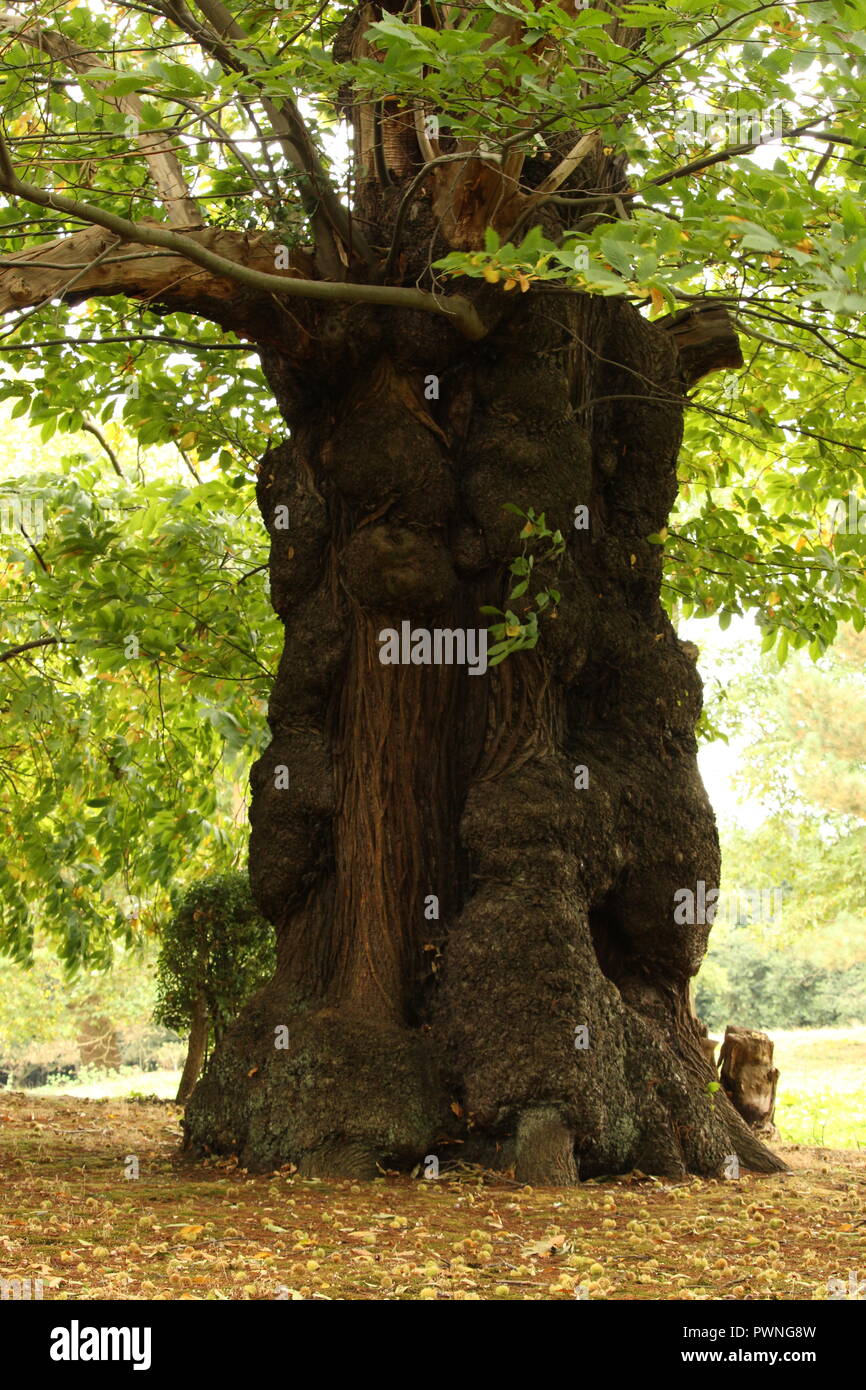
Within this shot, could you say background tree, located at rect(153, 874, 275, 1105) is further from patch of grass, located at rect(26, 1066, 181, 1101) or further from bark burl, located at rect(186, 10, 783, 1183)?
patch of grass, located at rect(26, 1066, 181, 1101)

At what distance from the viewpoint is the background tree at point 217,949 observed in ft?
29.5

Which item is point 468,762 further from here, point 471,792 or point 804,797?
point 804,797

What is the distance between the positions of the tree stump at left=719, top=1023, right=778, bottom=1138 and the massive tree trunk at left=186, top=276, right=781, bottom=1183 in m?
1.40

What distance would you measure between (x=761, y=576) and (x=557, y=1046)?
11.6ft

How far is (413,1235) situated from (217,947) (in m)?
5.14

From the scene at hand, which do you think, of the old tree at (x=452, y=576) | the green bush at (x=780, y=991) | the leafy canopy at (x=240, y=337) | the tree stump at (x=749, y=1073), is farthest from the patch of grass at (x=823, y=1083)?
the old tree at (x=452, y=576)

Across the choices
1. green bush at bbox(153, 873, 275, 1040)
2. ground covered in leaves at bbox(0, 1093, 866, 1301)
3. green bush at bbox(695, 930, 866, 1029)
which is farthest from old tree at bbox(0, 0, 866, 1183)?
green bush at bbox(695, 930, 866, 1029)

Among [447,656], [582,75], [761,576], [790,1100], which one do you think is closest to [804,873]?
[790,1100]

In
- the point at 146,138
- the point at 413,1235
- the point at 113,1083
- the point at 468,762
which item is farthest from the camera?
the point at 113,1083

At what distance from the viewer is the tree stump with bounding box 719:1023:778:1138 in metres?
7.78

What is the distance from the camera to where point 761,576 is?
25.2 feet

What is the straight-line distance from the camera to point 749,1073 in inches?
310

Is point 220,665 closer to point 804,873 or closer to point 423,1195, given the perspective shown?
point 423,1195

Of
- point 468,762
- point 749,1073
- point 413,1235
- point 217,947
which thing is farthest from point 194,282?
point 749,1073
